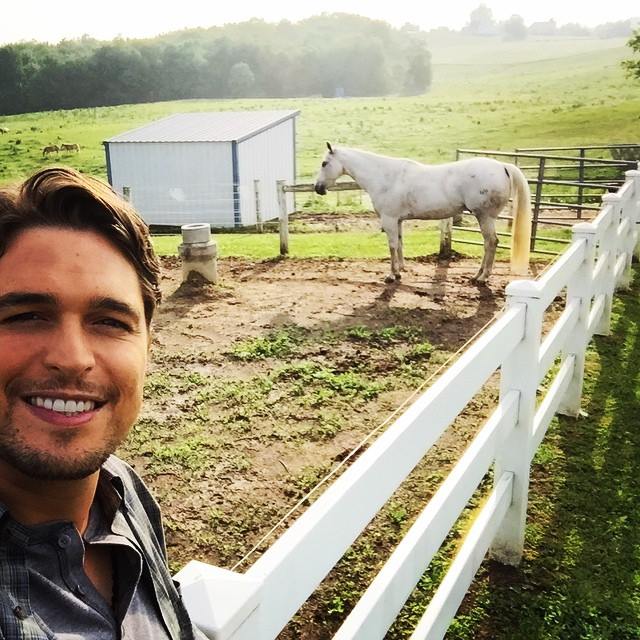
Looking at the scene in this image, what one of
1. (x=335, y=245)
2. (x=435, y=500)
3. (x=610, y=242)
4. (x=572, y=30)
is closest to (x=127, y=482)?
(x=435, y=500)

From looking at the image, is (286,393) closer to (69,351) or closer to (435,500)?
(435,500)

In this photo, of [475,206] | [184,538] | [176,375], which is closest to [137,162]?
[475,206]

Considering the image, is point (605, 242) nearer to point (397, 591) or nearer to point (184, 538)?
point (184, 538)

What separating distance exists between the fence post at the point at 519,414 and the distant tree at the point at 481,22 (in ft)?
120

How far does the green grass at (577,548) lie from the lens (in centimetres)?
224

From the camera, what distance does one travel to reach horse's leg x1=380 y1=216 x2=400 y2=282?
698 centimetres

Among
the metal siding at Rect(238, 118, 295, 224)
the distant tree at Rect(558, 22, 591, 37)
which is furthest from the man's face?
the distant tree at Rect(558, 22, 591, 37)

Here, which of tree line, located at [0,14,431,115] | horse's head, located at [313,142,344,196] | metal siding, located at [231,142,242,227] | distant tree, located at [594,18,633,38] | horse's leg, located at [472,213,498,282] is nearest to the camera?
horse's leg, located at [472,213,498,282]

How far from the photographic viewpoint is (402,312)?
→ 5.94m

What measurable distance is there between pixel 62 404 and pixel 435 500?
118 centimetres

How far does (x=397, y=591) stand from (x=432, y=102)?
2332 centimetres

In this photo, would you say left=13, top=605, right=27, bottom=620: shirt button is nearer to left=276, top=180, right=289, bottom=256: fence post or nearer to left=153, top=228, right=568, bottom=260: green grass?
left=153, top=228, right=568, bottom=260: green grass

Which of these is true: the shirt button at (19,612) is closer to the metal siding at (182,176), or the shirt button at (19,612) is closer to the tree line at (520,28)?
the metal siding at (182,176)

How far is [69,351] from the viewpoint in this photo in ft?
2.64
